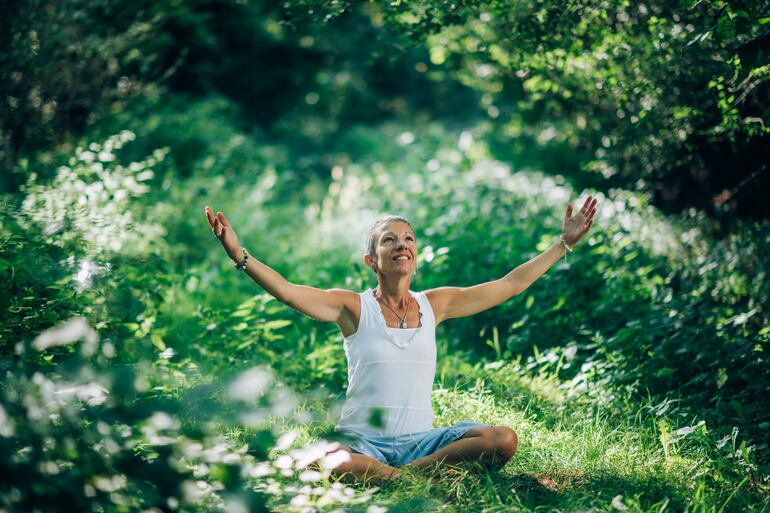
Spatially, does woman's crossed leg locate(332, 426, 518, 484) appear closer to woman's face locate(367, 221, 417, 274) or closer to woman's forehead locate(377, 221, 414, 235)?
woman's face locate(367, 221, 417, 274)

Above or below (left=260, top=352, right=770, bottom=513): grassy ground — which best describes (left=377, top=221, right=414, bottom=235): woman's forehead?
above

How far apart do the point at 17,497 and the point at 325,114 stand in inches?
621

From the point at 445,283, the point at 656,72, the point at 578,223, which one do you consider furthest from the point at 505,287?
the point at 445,283

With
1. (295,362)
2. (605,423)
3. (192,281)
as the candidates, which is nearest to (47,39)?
(192,281)

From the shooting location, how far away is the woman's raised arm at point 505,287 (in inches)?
155

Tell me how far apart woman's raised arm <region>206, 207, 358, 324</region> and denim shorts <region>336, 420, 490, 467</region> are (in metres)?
0.58

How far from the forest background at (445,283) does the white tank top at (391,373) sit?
269mm

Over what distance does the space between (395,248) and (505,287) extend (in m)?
0.64

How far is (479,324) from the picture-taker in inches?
241

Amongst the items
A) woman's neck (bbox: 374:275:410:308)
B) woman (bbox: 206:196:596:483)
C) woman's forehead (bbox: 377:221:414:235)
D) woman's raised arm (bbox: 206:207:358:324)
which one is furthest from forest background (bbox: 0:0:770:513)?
woman's forehead (bbox: 377:221:414:235)

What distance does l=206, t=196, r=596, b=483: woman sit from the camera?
346 centimetres

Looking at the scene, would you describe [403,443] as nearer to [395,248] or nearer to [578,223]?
[395,248]

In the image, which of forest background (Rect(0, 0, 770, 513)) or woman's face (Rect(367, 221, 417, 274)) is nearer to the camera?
forest background (Rect(0, 0, 770, 513))

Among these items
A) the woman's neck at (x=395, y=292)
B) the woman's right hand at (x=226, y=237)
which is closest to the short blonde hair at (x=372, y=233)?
the woman's neck at (x=395, y=292)
